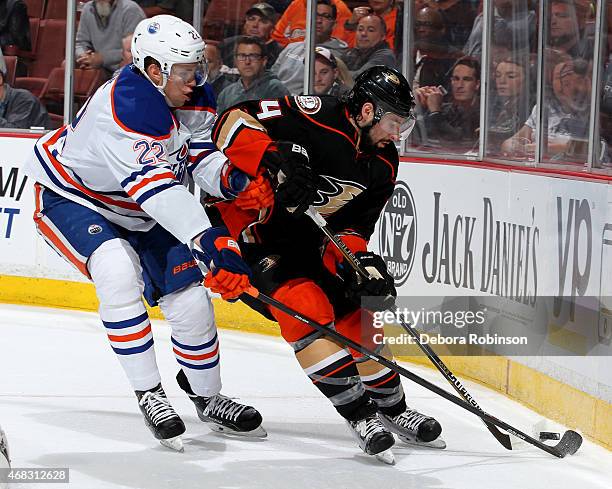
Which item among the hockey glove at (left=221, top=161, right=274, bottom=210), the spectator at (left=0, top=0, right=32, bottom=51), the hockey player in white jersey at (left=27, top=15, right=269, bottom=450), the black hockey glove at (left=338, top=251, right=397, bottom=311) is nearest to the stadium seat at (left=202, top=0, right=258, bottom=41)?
the spectator at (left=0, top=0, right=32, bottom=51)

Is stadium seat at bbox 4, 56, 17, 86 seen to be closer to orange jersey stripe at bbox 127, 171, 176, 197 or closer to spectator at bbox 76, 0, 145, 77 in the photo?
spectator at bbox 76, 0, 145, 77

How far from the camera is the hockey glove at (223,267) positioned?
3365 mm

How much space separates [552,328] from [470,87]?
1561 millimetres

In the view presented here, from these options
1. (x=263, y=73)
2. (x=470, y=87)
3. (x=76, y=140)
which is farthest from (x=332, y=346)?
(x=263, y=73)

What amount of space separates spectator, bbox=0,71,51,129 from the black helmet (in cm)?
319

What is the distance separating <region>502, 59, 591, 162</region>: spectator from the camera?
441cm

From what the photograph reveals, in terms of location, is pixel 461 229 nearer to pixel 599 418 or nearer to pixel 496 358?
pixel 496 358

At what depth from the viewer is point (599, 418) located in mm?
3799

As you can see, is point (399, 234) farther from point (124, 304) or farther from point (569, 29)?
point (124, 304)

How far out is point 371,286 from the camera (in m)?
3.63

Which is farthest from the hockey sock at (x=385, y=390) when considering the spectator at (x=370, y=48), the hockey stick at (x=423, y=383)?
the spectator at (x=370, y=48)

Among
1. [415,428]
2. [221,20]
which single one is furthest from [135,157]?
[221,20]

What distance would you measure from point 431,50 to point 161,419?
2647 millimetres

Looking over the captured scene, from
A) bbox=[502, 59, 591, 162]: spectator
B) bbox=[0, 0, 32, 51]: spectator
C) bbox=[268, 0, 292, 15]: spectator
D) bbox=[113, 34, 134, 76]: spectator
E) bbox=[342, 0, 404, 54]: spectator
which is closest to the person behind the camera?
bbox=[502, 59, 591, 162]: spectator
